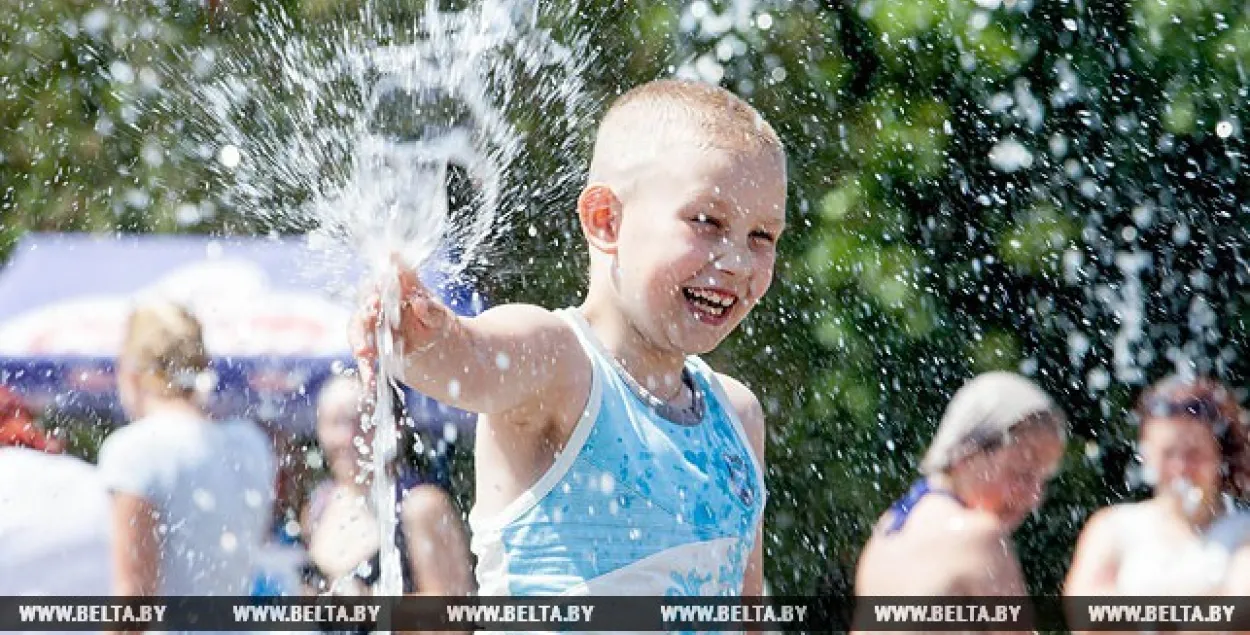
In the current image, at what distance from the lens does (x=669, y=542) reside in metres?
2.65

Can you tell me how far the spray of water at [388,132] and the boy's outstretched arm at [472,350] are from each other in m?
0.02

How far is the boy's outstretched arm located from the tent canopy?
2808 millimetres

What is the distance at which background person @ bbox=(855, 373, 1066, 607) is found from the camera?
12.3 ft

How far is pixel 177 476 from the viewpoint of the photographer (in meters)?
3.72

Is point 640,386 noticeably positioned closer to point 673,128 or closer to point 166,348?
point 673,128

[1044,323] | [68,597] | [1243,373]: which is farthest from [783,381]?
[68,597]

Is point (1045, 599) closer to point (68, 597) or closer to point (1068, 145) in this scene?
point (1068, 145)

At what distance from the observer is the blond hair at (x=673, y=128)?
2.79 m

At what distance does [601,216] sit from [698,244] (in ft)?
0.74

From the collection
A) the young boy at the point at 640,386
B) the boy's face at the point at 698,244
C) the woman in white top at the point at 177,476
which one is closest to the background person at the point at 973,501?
the young boy at the point at 640,386

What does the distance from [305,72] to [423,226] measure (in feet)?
10.6

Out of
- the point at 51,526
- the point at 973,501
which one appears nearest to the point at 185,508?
the point at 51,526

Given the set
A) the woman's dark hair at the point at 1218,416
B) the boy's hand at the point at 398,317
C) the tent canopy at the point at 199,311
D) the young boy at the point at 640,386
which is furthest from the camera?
the tent canopy at the point at 199,311

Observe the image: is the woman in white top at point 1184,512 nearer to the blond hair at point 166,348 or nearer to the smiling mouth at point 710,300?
the smiling mouth at point 710,300
